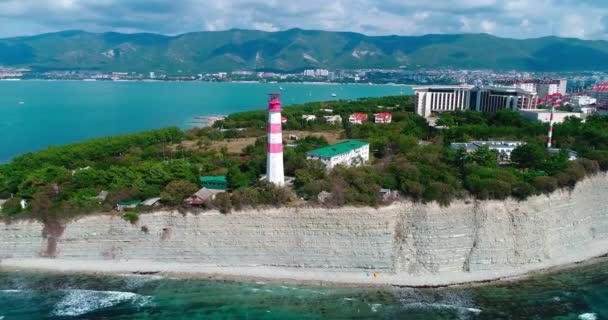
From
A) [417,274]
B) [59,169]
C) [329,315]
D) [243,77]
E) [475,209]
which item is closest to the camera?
[329,315]

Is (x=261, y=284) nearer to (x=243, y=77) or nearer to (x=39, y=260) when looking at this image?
(x=39, y=260)

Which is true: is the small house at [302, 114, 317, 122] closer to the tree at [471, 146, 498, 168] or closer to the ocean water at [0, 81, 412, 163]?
the ocean water at [0, 81, 412, 163]

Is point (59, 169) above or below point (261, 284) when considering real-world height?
above

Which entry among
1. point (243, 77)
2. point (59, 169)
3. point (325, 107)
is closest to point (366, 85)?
point (243, 77)

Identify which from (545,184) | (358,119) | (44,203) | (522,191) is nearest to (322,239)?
(522,191)

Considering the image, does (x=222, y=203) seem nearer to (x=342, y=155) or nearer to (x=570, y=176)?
(x=342, y=155)

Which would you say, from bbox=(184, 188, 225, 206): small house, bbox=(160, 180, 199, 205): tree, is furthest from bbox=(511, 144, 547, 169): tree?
bbox=(160, 180, 199, 205): tree
